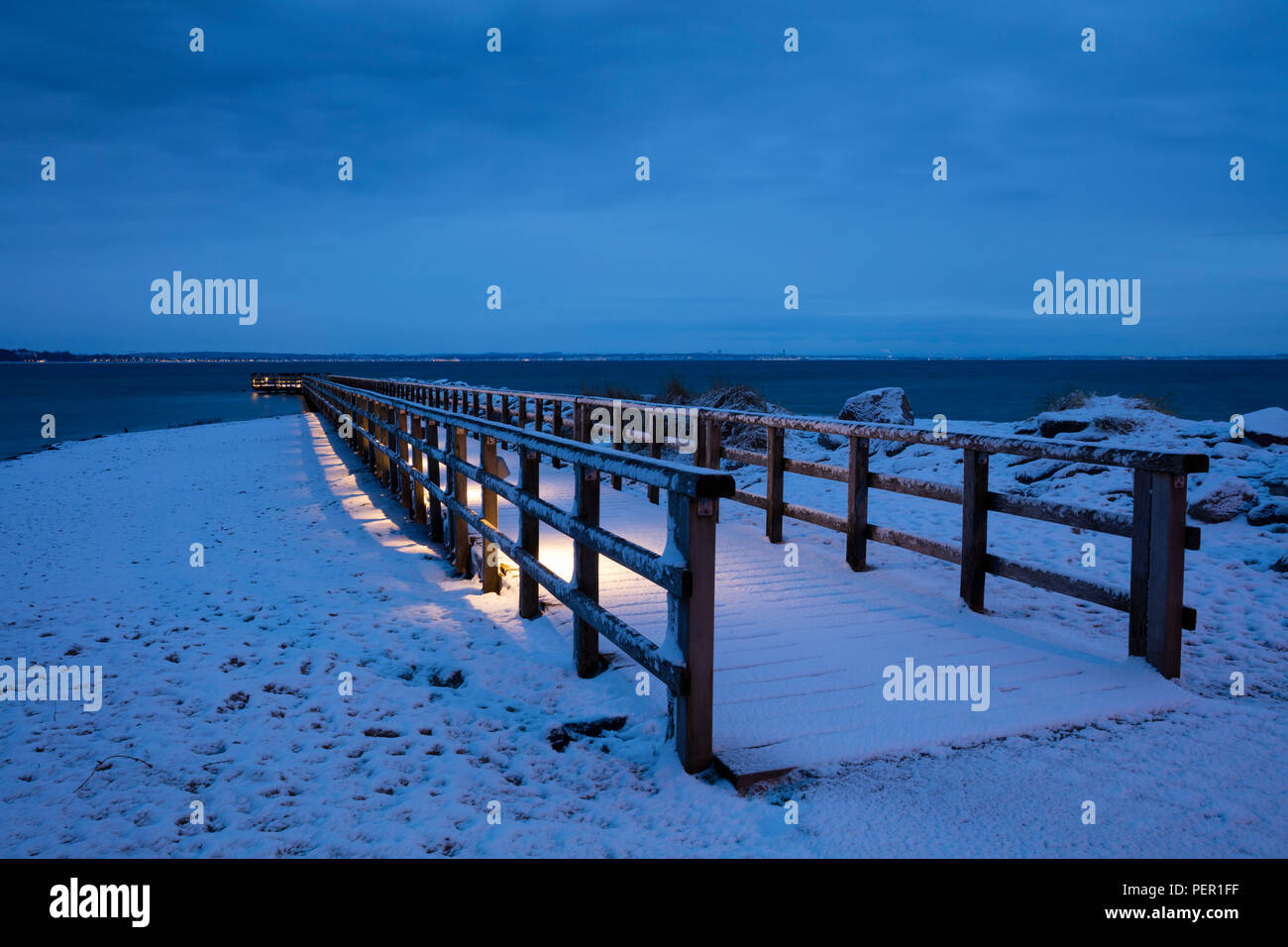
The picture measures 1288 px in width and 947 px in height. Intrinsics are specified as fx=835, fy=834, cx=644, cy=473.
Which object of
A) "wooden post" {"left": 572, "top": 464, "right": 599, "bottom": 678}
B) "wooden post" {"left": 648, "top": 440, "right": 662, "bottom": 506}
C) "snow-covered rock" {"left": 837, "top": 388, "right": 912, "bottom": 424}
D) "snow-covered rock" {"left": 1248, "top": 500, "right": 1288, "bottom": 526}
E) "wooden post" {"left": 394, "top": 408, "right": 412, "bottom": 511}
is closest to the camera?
"wooden post" {"left": 572, "top": 464, "right": 599, "bottom": 678}

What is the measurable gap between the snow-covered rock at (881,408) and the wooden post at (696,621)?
12802mm

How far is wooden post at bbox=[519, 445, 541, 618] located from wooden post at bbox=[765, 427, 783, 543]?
9.08 feet

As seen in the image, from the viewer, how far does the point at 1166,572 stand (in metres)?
4.32

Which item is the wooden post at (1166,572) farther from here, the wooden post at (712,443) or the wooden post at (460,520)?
the wooden post at (460,520)

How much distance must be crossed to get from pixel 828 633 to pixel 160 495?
38.6ft

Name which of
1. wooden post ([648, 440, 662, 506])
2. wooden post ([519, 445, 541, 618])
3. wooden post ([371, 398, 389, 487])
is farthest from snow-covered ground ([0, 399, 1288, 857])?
wooden post ([371, 398, 389, 487])

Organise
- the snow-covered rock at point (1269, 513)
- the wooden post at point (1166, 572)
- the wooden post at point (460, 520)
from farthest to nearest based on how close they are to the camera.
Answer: the snow-covered rock at point (1269, 513), the wooden post at point (460, 520), the wooden post at point (1166, 572)

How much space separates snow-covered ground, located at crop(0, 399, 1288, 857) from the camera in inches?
118

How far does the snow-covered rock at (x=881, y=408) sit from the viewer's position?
15836 mm

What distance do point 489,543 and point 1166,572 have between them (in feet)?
15.2

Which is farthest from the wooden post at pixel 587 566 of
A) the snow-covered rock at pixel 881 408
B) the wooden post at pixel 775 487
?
the snow-covered rock at pixel 881 408

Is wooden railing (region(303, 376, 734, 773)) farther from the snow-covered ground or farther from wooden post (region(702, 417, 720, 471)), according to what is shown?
wooden post (region(702, 417, 720, 471))
